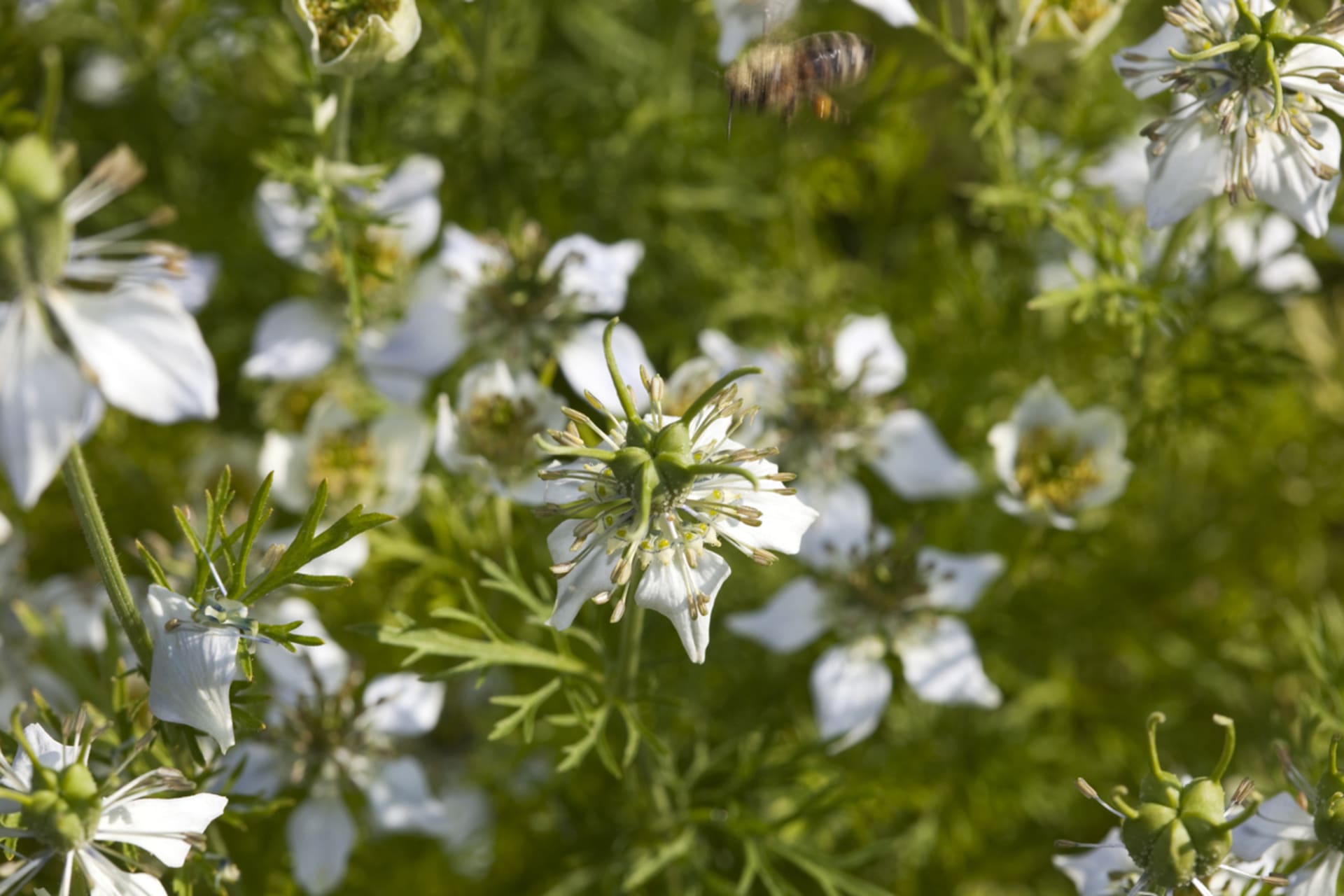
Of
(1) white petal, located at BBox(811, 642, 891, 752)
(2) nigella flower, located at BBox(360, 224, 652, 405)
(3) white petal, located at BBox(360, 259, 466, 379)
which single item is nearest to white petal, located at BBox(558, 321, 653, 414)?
(2) nigella flower, located at BBox(360, 224, 652, 405)

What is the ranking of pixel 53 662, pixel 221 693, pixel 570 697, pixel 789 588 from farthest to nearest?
1. pixel 789 588
2. pixel 53 662
3. pixel 570 697
4. pixel 221 693

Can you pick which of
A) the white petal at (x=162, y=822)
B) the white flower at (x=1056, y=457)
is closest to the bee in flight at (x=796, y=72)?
the white flower at (x=1056, y=457)

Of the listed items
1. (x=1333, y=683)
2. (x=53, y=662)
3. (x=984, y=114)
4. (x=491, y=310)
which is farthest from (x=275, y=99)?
(x=1333, y=683)

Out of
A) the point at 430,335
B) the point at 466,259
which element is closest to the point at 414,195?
the point at 466,259

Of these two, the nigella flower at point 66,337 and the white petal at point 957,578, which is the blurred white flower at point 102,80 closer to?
the nigella flower at point 66,337

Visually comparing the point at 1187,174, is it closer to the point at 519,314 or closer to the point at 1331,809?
the point at 1331,809

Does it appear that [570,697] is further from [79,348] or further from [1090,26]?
[1090,26]

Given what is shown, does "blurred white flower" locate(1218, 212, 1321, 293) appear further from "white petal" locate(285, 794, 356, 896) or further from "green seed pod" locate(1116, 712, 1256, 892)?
"white petal" locate(285, 794, 356, 896)
